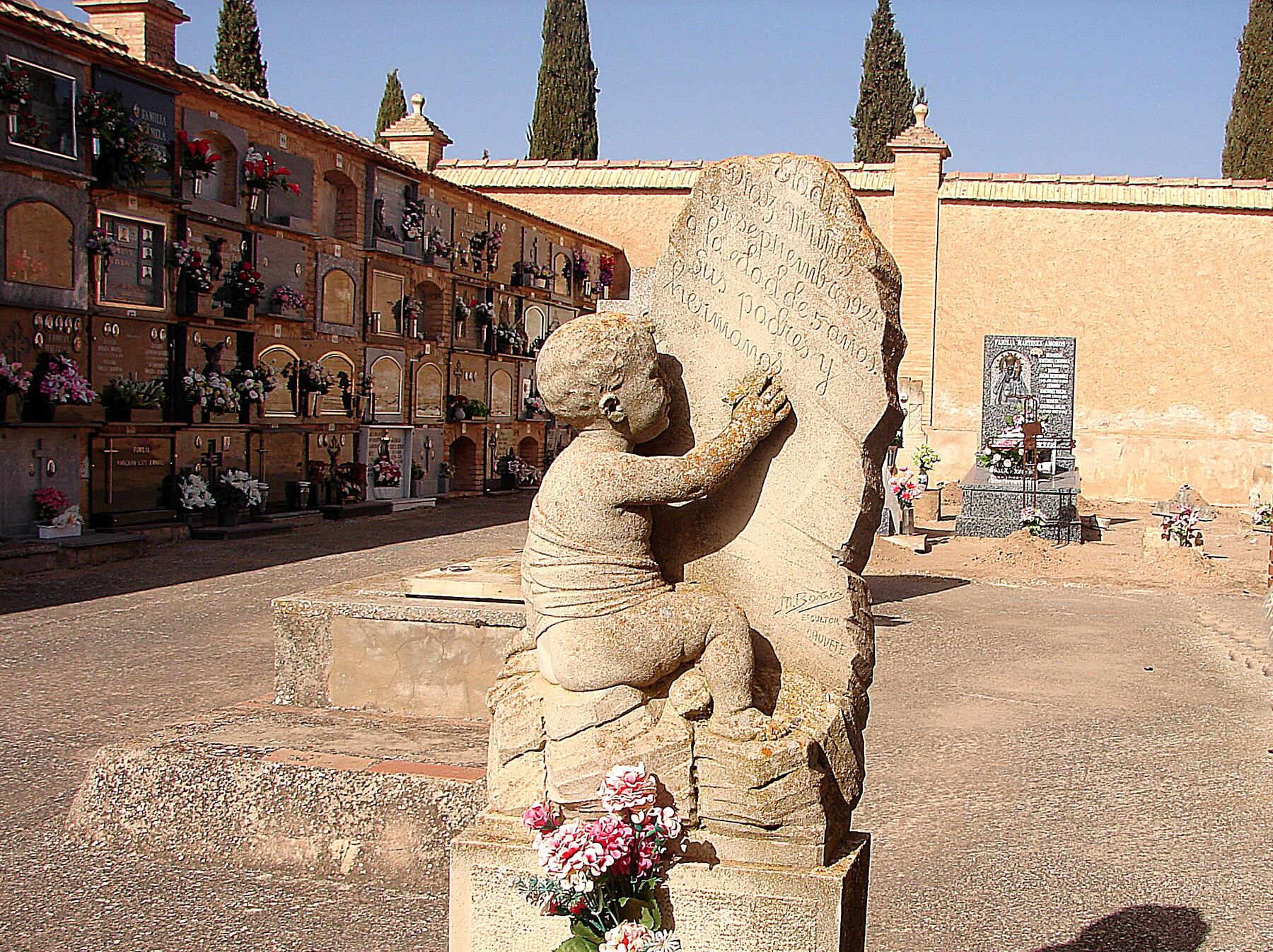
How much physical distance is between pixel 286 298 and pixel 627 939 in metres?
14.3

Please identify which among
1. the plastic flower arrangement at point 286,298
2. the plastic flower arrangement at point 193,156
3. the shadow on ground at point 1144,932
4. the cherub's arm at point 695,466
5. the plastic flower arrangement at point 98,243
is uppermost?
the plastic flower arrangement at point 193,156

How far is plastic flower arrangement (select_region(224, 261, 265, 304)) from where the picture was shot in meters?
14.9

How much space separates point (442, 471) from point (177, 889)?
52.4 feet

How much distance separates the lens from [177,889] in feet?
13.8

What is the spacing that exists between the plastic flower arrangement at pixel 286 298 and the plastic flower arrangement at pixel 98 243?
2.76 metres

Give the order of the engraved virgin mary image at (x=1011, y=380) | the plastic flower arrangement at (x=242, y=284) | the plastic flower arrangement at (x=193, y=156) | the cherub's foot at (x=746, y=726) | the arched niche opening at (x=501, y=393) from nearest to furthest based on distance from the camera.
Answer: the cherub's foot at (x=746, y=726)
the plastic flower arrangement at (x=193, y=156)
the plastic flower arrangement at (x=242, y=284)
the engraved virgin mary image at (x=1011, y=380)
the arched niche opening at (x=501, y=393)

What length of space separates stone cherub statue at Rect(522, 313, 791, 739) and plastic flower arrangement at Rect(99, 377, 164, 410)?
37.4 ft

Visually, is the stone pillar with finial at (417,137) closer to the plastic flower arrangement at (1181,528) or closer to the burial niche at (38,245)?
the burial niche at (38,245)

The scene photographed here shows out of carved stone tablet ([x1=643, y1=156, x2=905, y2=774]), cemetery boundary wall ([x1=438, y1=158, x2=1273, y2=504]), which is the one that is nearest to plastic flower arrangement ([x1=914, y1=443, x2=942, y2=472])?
cemetery boundary wall ([x1=438, y1=158, x2=1273, y2=504])

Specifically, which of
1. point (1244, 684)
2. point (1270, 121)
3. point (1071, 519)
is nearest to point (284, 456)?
point (1071, 519)

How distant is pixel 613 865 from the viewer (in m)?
2.54

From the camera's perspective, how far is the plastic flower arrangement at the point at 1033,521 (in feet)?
49.6

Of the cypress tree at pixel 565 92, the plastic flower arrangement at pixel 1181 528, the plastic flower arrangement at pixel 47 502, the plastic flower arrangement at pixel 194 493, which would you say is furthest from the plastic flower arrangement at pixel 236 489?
the cypress tree at pixel 565 92

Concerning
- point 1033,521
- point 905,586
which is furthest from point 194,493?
point 1033,521
